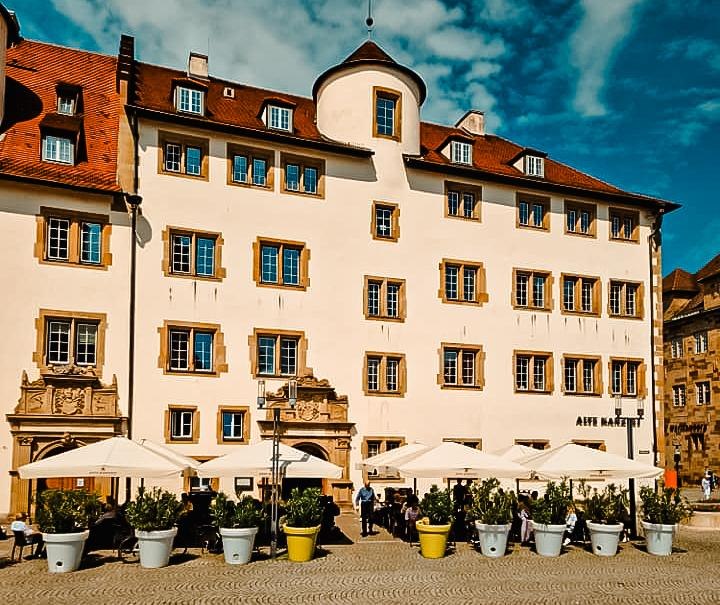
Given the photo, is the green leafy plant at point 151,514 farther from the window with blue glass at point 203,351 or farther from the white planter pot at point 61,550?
the window with blue glass at point 203,351

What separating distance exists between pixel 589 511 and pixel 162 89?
68.2 feet

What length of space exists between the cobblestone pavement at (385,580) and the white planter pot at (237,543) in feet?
1.17

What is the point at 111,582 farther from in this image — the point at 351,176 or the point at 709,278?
the point at 709,278

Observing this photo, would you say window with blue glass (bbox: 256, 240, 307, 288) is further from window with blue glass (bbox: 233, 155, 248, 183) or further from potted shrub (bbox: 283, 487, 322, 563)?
potted shrub (bbox: 283, 487, 322, 563)

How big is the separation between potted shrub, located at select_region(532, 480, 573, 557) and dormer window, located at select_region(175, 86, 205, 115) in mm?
17735

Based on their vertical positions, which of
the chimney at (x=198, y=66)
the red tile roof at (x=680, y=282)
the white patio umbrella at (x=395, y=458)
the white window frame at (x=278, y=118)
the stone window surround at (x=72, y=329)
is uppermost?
the chimney at (x=198, y=66)

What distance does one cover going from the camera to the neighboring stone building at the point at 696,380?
52094 millimetres

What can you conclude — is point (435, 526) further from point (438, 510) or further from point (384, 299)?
point (384, 299)

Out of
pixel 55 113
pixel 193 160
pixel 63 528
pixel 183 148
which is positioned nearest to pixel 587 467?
pixel 63 528

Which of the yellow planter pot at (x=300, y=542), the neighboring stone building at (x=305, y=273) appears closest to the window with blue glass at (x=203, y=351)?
the neighboring stone building at (x=305, y=273)

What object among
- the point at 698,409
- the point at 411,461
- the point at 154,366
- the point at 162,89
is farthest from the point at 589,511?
the point at 698,409

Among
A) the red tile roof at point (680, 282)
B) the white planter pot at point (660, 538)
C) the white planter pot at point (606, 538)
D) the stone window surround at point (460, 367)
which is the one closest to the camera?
the white planter pot at point (606, 538)

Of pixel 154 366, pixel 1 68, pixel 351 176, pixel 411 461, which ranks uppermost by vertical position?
pixel 1 68

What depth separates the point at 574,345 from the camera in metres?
34.4
